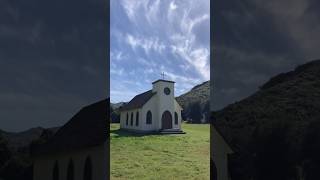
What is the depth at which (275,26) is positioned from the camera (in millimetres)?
7391

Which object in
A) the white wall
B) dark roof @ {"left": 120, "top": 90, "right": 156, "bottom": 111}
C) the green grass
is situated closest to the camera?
the white wall

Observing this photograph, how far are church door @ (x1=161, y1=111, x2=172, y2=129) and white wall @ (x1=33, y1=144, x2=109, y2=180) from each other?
6.92 meters

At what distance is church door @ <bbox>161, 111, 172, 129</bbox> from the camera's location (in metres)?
15.1

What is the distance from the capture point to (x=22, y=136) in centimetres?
694

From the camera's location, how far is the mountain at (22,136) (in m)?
6.82

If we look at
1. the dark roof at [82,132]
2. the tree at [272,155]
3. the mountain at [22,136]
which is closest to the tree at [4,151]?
the mountain at [22,136]

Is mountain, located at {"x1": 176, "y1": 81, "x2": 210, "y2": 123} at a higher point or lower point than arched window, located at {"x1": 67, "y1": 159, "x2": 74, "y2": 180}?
higher

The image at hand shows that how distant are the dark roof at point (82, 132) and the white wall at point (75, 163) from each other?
0.39 feet

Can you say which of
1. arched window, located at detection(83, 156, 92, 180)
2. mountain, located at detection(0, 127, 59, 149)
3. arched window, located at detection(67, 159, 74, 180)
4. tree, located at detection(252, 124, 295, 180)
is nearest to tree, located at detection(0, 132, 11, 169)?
mountain, located at detection(0, 127, 59, 149)

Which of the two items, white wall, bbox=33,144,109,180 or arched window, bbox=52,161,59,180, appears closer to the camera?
white wall, bbox=33,144,109,180

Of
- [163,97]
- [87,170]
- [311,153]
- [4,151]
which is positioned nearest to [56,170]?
[87,170]

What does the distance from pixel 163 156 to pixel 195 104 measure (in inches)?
156

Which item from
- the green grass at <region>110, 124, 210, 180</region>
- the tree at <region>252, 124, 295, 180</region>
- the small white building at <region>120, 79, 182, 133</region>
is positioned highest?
the small white building at <region>120, 79, 182, 133</region>

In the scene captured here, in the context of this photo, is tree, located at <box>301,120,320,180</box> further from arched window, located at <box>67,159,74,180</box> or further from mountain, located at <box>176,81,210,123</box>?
mountain, located at <box>176,81,210,123</box>
